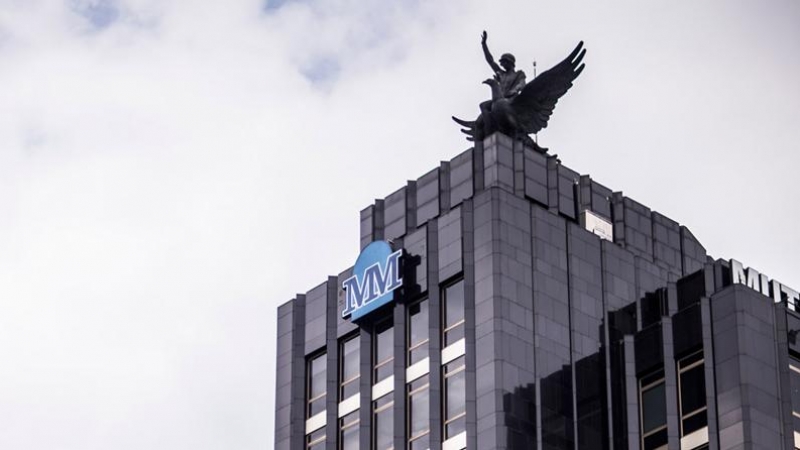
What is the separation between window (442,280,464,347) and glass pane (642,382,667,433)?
9.33 meters

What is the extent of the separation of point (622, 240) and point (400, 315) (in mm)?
12394

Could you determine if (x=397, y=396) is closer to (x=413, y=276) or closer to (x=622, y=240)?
(x=413, y=276)

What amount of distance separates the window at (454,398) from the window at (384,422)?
3621 mm

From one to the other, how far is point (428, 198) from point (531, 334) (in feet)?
34.9

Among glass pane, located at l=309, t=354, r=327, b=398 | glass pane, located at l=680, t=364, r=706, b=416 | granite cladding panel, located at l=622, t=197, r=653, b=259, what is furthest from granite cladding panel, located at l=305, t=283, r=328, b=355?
glass pane, located at l=680, t=364, r=706, b=416

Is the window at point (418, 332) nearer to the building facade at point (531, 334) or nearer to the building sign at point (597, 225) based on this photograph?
the building facade at point (531, 334)

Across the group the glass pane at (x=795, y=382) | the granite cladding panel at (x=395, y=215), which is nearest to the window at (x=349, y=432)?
the granite cladding panel at (x=395, y=215)

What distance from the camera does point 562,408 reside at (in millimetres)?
125188

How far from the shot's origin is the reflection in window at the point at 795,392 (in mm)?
124188

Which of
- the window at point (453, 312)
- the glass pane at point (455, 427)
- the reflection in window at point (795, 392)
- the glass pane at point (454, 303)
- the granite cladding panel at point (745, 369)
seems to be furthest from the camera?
the glass pane at point (454, 303)

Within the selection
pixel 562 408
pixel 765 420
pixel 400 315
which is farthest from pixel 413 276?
pixel 765 420

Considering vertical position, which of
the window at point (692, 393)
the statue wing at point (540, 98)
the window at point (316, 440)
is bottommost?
the window at point (692, 393)

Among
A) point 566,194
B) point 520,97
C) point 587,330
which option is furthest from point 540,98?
point 587,330

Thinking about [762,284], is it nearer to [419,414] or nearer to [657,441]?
[657,441]
